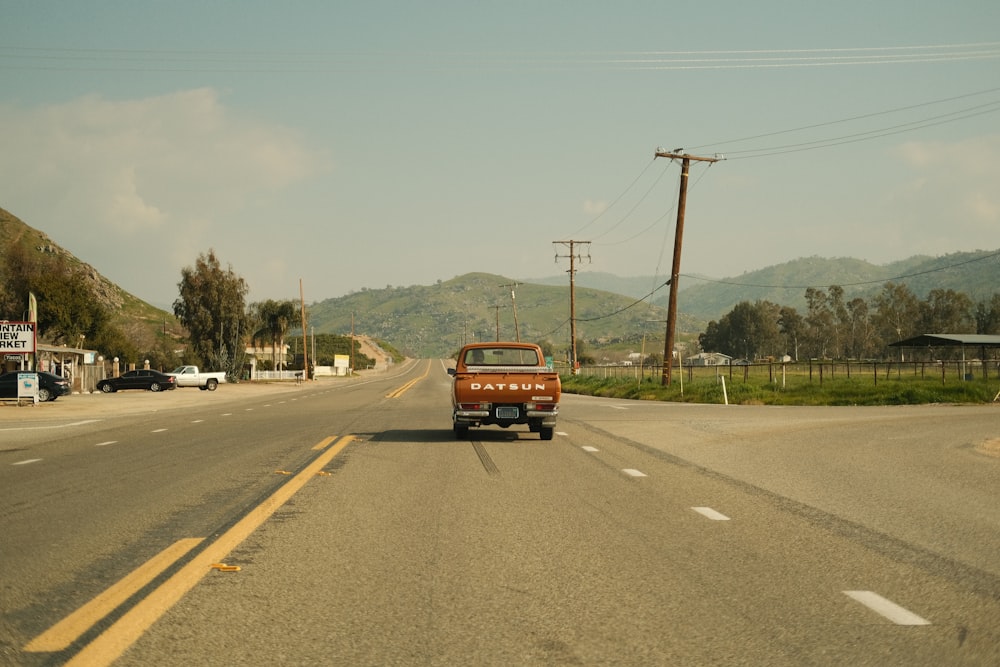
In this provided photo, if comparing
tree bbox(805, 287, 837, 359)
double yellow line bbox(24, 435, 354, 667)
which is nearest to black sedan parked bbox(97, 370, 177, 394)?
double yellow line bbox(24, 435, 354, 667)

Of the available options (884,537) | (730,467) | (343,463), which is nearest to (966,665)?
(884,537)

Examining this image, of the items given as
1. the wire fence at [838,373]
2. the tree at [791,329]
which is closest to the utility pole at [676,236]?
the wire fence at [838,373]

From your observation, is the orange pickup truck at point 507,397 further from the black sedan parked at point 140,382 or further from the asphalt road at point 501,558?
the black sedan parked at point 140,382

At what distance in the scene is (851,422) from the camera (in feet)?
83.3

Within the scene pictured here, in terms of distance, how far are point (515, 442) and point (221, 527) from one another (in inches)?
425

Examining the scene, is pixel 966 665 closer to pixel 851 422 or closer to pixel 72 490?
pixel 72 490

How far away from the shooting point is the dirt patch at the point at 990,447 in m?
17.0

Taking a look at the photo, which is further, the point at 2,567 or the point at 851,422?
the point at 851,422

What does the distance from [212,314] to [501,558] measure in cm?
9940

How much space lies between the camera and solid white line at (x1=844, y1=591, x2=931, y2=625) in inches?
232

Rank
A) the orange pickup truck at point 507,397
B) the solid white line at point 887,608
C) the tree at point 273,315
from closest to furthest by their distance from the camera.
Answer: the solid white line at point 887,608
the orange pickup truck at point 507,397
the tree at point 273,315

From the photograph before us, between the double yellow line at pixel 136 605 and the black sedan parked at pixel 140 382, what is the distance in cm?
5811

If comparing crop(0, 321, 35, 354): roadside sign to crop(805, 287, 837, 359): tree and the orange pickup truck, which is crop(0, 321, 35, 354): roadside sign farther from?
crop(805, 287, 837, 359): tree

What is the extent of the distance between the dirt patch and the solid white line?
1148 cm
